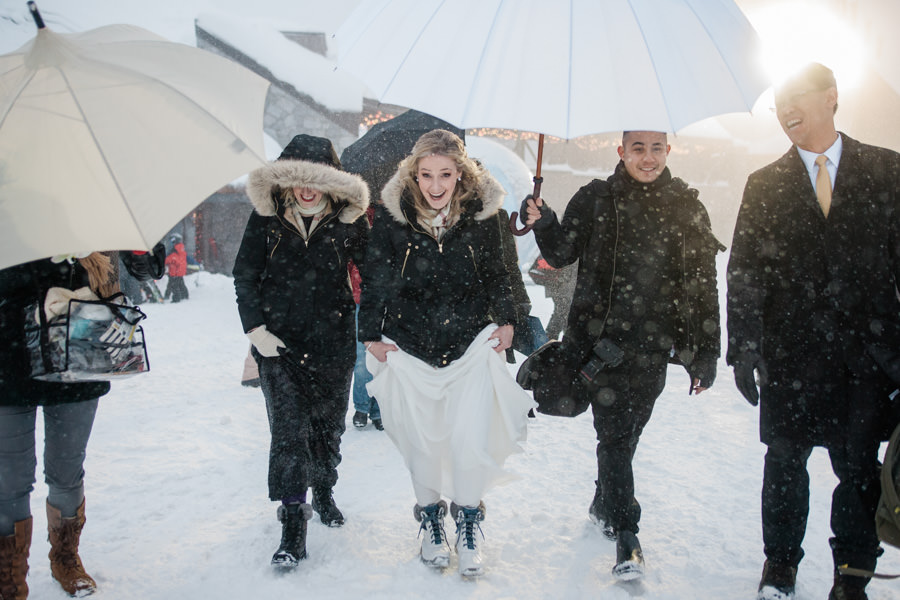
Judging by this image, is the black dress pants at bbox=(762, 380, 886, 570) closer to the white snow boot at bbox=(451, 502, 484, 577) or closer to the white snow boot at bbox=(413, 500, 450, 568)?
the white snow boot at bbox=(451, 502, 484, 577)

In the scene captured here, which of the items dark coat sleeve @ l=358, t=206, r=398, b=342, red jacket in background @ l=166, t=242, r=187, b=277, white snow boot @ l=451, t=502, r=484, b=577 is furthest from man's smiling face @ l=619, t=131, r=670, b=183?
red jacket in background @ l=166, t=242, r=187, b=277

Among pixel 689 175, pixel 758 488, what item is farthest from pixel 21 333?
pixel 689 175

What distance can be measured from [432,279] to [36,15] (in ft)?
5.89

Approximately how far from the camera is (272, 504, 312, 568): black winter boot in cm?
291

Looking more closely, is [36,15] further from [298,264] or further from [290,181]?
[298,264]

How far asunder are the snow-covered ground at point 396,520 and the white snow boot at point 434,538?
8 cm

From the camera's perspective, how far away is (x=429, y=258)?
296 centimetres

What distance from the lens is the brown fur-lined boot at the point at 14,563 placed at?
8.04 ft

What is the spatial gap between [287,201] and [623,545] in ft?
7.68

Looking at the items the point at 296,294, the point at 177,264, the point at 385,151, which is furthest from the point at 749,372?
the point at 177,264

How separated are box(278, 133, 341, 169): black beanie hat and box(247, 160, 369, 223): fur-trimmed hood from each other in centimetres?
6

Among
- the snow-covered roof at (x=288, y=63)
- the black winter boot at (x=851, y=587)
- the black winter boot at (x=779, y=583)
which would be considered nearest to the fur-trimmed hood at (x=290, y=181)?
the black winter boot at (x=779, y=583)

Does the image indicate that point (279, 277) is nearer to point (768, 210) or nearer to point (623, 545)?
point (623, 545)

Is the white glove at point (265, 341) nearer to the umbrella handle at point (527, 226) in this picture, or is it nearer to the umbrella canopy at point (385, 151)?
the umbrella handle at point (527, 226)
